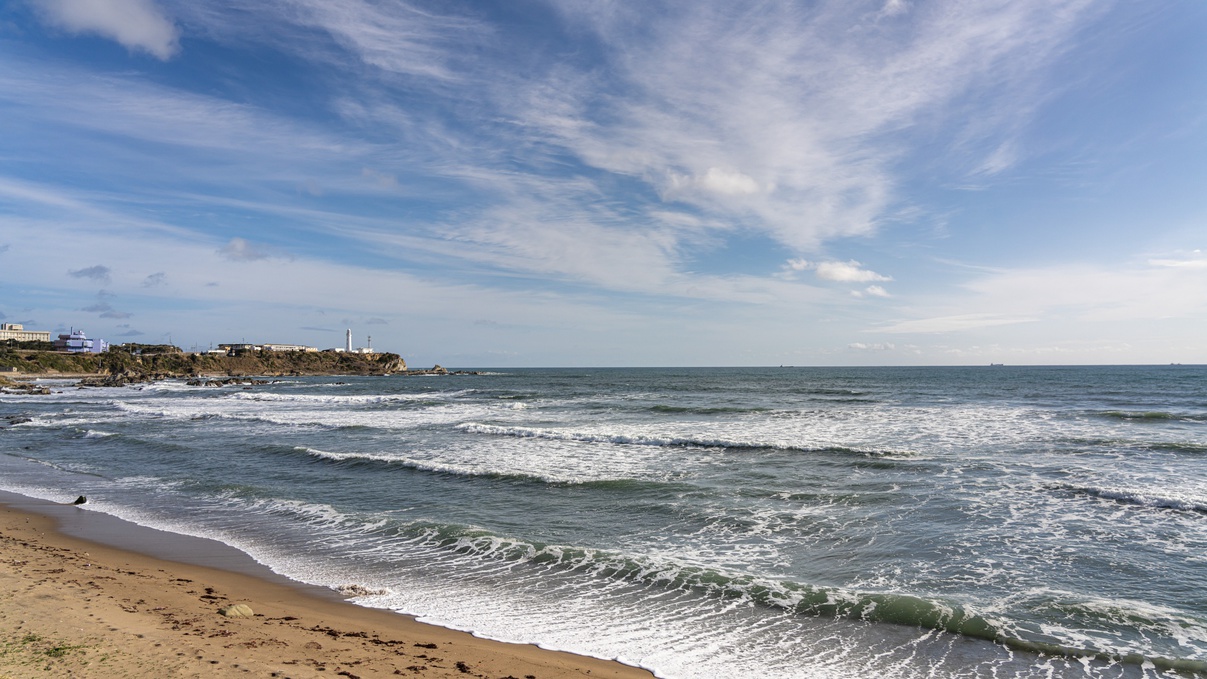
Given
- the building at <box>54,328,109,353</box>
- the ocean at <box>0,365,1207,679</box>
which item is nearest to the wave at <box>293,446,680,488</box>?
the ocean at <box>0,365,1207,679</box>

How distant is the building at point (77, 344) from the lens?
121 m

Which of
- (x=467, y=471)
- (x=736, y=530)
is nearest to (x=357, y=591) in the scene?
(x=736, y=530)

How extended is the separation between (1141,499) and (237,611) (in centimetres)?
1686

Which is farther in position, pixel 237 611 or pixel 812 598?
pixel 812 598

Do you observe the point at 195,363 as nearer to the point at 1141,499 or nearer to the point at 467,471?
the point at 467,471

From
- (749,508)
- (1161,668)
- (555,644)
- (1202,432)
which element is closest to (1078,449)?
(1202,432)

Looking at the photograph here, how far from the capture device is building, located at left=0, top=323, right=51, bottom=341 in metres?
133

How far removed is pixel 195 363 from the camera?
342ft

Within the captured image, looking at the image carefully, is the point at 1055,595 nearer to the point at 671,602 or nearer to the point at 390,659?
the point at 671,602

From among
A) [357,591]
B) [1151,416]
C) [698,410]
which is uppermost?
[1151,416]

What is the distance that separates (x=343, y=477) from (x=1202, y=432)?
31812 mm

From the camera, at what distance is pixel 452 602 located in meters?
8.24

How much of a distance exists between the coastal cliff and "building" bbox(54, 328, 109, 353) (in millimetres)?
12131

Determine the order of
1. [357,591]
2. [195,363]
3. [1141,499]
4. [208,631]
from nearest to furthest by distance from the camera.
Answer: [208,631]
[357,591]
[1141,499]
[195,363]
